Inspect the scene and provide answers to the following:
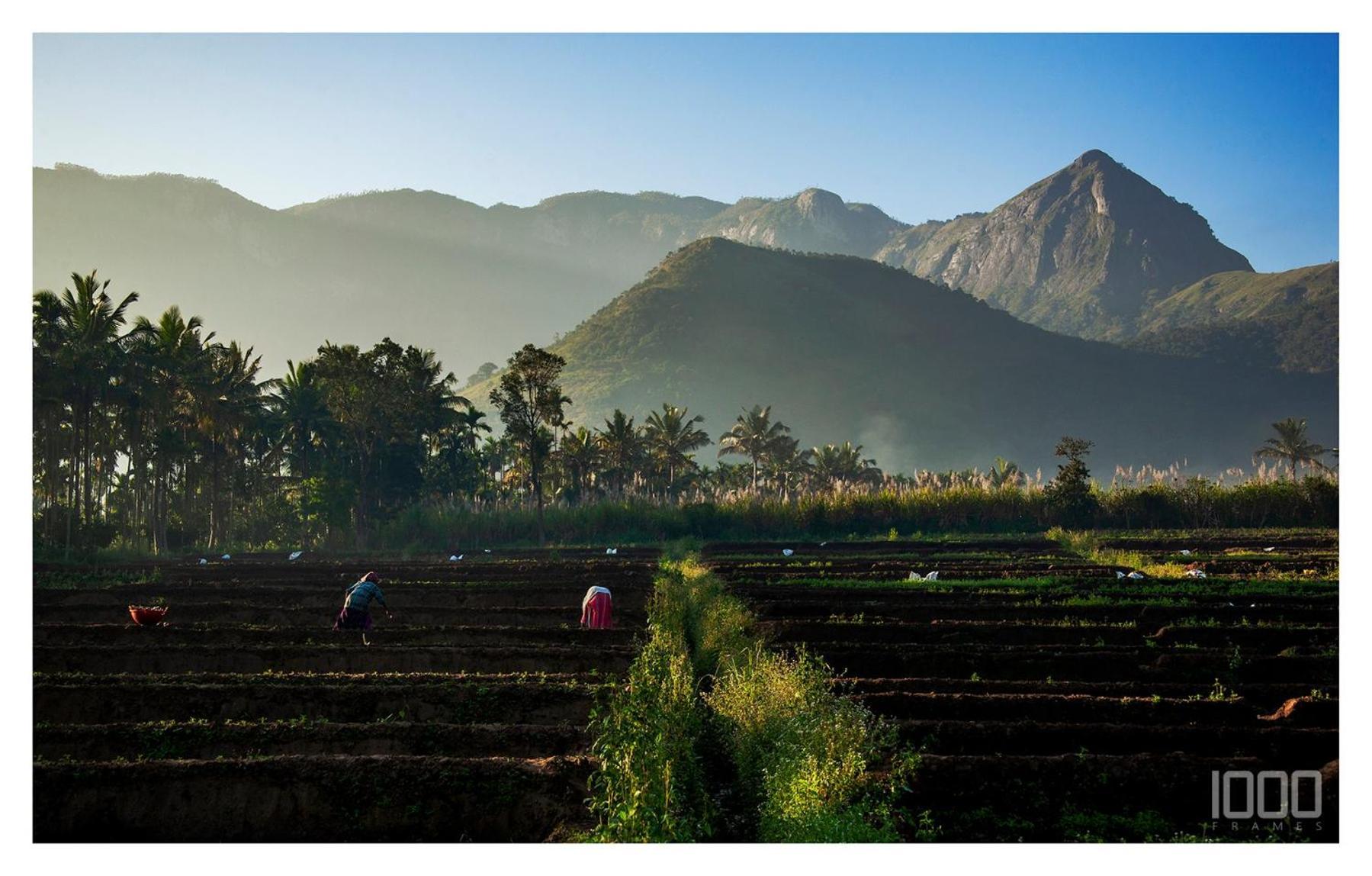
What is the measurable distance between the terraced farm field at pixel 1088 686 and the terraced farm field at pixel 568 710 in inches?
1.4

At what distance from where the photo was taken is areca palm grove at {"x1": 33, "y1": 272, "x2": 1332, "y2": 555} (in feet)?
174

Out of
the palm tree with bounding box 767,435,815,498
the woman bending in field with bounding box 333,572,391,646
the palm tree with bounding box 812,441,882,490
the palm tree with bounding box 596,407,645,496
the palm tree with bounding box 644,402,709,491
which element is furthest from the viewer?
the palm tree with bounding box 767,435,815,498

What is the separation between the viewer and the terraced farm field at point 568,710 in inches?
492

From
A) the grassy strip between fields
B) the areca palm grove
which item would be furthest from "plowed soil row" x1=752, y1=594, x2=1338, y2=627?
the areca palm grove

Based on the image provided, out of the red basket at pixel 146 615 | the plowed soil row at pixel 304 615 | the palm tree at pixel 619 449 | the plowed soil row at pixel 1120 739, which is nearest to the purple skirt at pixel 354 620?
the plowed soil row at pixel 304 615

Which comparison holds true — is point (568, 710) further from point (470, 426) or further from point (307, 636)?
point (470, 426)

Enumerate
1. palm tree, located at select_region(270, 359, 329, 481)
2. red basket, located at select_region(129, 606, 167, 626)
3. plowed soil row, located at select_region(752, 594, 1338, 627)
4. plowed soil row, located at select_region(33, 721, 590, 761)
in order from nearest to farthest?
plowed soil row, located at select_region(33, 721, 590, 761), red basket, located at select_region(129, 606, 167, 626), plowed soil row, located at select_region(752, 594, 1338, 627), palm tree, located at select_region(270, 359, 329, 481)

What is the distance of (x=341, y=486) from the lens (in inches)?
2579

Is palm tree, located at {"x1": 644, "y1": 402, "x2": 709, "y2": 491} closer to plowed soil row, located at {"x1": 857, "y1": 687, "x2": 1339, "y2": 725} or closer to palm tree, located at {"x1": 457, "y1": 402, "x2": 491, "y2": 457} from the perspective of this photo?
palm tree, located at {"x1": 457, "y1": 402, "x2": 491, "y2": 457}

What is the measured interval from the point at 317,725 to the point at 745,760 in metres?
5.20

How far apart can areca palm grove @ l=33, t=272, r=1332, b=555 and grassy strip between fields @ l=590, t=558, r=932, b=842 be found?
40.2 m

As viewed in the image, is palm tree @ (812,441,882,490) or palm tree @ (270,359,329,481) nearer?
palm tree @ (270,359,329,481)

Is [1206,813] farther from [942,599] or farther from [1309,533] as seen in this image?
[1309,533]

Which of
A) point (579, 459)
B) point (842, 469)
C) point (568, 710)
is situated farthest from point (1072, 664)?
point (842, 469)
